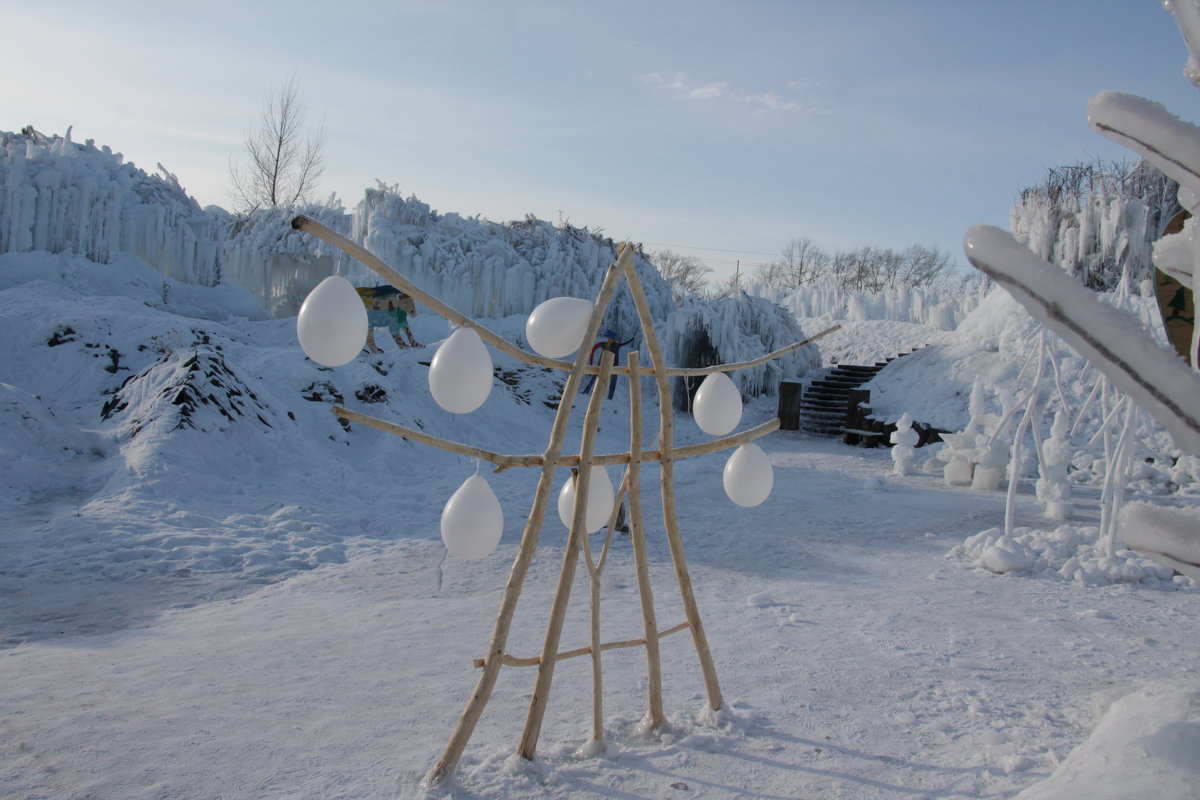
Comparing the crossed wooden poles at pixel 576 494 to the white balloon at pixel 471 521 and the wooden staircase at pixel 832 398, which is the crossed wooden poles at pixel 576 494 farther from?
the wooden staircase at pixel 832 398

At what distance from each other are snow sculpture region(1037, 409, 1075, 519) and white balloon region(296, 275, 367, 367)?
25.3 ft

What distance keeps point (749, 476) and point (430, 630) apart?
2319mm

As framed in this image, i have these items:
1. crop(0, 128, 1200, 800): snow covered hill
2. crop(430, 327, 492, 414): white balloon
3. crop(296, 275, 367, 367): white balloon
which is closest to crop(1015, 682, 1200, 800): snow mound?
crop(0, 128, 1200, 800): snow covered hill

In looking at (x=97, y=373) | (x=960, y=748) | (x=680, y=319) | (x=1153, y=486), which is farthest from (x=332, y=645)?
(x=680, y=319)

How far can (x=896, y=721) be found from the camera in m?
3.41

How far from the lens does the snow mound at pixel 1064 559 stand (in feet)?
19.4

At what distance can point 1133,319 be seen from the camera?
1239mm

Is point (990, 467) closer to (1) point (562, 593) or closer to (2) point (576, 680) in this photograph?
(2) point (576, 680)

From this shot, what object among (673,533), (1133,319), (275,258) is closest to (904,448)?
(673,533)

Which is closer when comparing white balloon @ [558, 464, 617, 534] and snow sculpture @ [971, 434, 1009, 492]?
white balloon @ [558, 464, 617, 534]

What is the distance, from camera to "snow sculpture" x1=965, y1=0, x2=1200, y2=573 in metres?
1.22

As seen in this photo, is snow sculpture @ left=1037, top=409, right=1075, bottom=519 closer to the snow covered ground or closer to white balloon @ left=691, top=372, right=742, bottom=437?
the snow covered ground

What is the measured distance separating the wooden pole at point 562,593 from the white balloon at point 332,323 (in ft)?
2.87

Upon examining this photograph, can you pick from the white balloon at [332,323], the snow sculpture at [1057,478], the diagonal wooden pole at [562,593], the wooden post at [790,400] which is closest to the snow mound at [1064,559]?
the snow sculpture at [1057,478]
